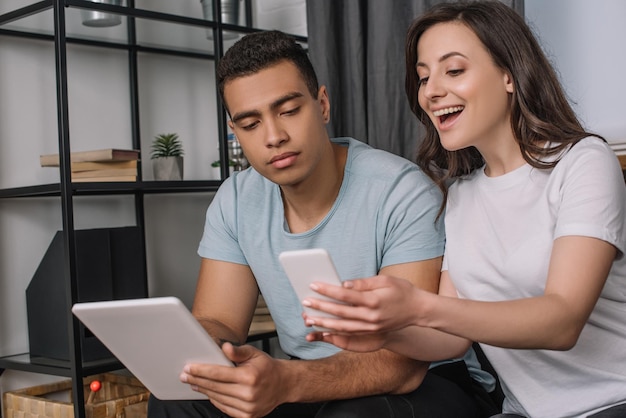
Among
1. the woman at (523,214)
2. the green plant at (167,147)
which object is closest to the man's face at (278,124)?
the woman at (523,214)

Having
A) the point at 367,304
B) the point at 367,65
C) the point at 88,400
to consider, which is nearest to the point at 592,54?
the point at 367,65

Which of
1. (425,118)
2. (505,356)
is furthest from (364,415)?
(425,118)

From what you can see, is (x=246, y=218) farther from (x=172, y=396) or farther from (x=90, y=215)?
(x=90, y=215)

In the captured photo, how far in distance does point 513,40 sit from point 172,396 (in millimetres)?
810

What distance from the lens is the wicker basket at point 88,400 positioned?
2037 mm

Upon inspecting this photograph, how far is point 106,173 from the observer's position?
207cm

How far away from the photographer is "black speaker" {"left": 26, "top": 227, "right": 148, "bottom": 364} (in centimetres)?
207

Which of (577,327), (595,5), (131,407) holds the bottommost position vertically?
(131,407)

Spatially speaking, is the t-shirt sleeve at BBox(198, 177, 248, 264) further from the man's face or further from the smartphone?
the smartphone

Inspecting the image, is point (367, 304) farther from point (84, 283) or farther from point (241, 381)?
point (84, 283)

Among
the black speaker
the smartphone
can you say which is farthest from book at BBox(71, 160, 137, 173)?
the smartphone

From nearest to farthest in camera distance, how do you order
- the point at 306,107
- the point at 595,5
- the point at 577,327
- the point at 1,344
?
the point at 577,327, the point at 306,107, the point at 595,5, the point at 1,344

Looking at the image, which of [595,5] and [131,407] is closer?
[595,5]

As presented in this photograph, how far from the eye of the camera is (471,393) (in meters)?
1.56
